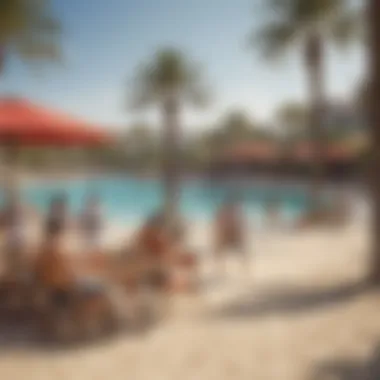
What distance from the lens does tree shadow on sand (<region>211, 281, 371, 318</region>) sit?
3.11 m

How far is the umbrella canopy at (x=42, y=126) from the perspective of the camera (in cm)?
272

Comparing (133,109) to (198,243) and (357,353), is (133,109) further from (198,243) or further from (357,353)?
(357,353)

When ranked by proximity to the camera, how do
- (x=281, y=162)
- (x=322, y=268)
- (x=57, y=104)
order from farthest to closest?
(x=322, y=268), (x=281, y=162), (x=57, y=104)

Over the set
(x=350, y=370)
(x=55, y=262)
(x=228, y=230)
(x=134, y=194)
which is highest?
(x=134, y=194)

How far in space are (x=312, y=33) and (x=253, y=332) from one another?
1.82 m

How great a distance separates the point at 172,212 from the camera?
3064 mm

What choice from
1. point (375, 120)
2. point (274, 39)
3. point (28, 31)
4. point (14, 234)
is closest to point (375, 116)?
point (375, 120)

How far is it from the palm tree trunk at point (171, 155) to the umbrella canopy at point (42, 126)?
1.12ft

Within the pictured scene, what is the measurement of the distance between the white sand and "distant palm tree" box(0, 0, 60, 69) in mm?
1152

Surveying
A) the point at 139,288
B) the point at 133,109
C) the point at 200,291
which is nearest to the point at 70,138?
the point at 133,109

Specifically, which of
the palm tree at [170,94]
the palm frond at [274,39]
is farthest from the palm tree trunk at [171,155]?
the palm frond at [274,39]

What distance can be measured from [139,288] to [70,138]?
0.99 m

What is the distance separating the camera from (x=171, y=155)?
9.77ft

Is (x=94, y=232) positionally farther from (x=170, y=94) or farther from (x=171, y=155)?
(x=170, y=94)
